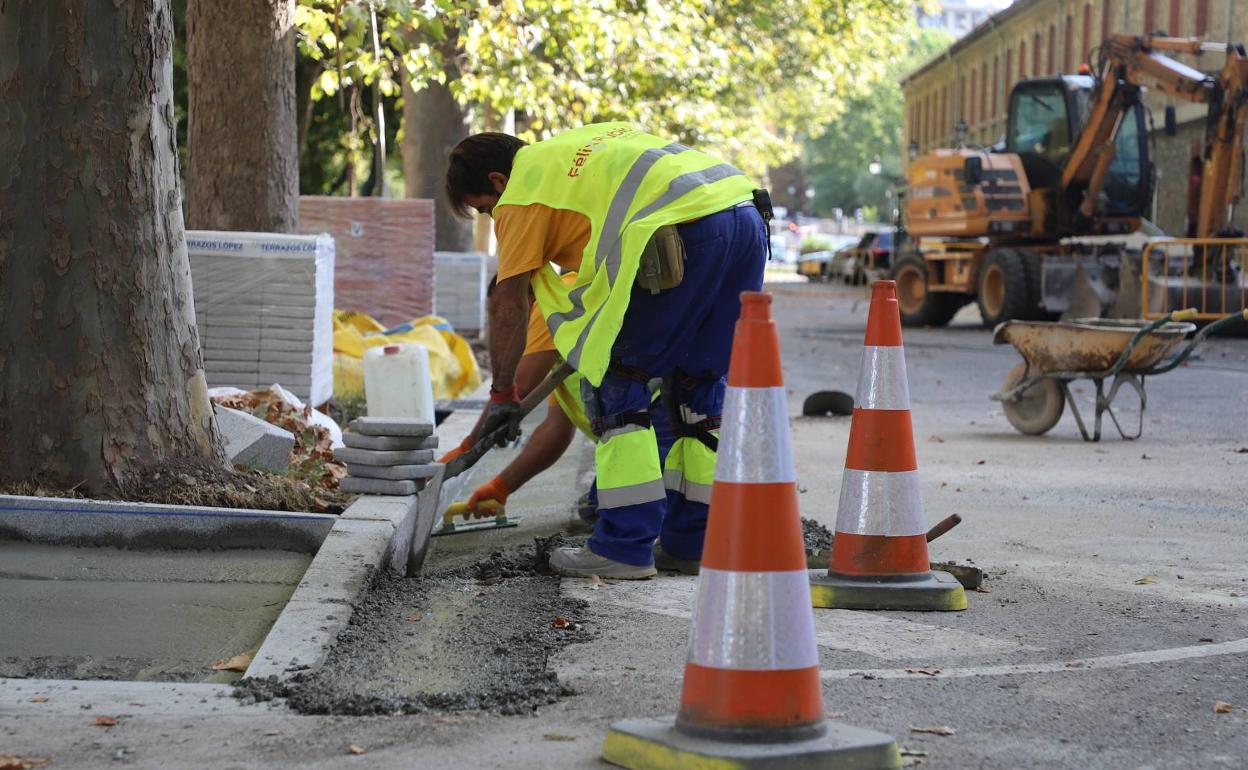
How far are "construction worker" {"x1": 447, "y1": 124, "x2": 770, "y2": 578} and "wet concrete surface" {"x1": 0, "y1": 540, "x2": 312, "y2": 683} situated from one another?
40.0 inches

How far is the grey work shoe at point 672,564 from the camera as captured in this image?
5586 millimetres

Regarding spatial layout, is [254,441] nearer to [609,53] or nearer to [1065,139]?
[609,53]

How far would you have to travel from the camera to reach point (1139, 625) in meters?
4.67

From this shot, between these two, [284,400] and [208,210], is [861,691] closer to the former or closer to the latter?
[284,400]

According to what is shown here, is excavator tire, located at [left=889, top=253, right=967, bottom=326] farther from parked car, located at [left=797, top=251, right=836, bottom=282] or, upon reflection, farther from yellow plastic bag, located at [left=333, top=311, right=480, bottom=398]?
parked car, located at [left=797, top=251, right=836, bottom=282]

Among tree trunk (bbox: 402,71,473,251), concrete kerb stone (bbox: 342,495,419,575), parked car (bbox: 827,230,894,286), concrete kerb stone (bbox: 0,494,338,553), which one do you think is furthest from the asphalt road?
parked car (bbox: 827,230,894,286)

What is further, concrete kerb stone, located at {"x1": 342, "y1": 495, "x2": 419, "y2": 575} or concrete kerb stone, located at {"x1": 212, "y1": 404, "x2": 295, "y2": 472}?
concrete kerb stone, located at {"x1": 212, "y1": 404, "x2": 295, "y2": 472}

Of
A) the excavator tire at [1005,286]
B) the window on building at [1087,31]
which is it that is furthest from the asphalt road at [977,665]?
the window on building at [1087,31]

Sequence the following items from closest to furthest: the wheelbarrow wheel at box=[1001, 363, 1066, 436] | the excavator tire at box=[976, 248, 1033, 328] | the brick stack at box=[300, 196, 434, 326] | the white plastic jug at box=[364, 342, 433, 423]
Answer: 1. the white plastic jug at box=[364, 342, 433, 423]
2. the wheelbarrow wheel at box=[1001, 363, 1066, 436]
3. the brick stack at box=[300, 196, 434, 326]
4. the excavator tire at box=[976, 248, 1033, 328]

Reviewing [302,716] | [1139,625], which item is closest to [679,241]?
[1139,625]

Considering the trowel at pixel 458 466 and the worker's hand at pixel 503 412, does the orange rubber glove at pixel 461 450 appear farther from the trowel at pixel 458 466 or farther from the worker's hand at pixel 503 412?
the worker's hand at pixel 503 412

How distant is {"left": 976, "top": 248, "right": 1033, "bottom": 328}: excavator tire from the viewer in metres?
22.0

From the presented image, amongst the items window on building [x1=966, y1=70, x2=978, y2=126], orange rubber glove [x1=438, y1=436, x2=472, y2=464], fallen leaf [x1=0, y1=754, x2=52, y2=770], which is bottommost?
fallen leaf [x1=0, y1=754, x2=52, y2=770]

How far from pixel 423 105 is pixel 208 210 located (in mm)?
8876
